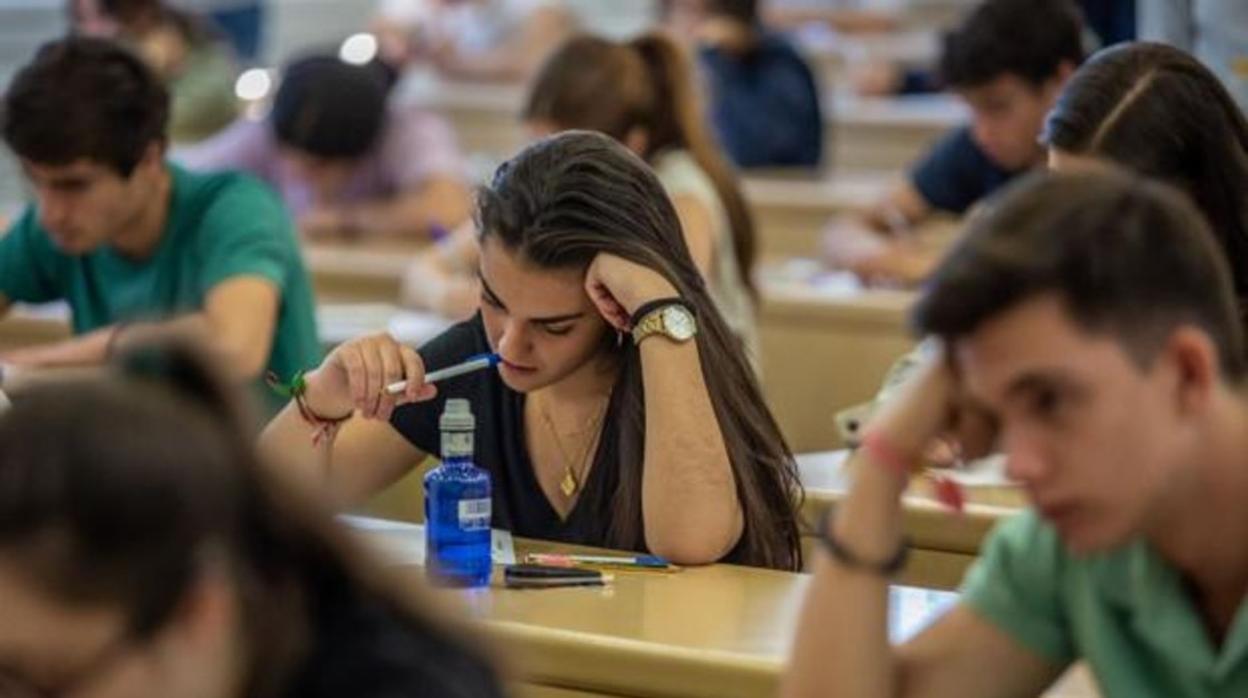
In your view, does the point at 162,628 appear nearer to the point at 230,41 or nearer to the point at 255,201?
the point at 255,201

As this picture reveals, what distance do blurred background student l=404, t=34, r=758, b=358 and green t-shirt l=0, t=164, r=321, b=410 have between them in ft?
1.44

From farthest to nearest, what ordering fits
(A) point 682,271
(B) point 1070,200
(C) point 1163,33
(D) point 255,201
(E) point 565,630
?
(C) point 1163,33, (D) point 255,201, (A) point 682,271, (E) point 565,630, (B) point 1070,200

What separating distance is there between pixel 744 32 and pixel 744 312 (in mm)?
2656

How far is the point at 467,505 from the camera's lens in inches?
92.3

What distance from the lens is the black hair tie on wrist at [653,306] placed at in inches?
98.0

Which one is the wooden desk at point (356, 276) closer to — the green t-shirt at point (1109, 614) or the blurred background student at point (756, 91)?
the blurred background student at point (756, 91)

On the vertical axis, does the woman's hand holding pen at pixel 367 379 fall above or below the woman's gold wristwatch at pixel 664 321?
below

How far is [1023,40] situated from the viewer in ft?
13.2

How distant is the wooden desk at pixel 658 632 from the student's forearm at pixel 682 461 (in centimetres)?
11

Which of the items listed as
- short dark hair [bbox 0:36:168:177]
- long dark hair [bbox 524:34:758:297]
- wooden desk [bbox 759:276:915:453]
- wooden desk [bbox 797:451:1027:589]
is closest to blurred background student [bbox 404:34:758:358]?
long dark hair [bbox 524:34:758:297]

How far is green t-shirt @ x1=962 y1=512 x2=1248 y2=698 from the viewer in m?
1.58

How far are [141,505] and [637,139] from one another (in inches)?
112

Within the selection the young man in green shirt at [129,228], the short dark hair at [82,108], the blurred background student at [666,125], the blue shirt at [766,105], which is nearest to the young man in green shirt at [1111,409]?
the young man in green shirt at [129,228]

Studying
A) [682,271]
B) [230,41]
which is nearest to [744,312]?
[682,271]
